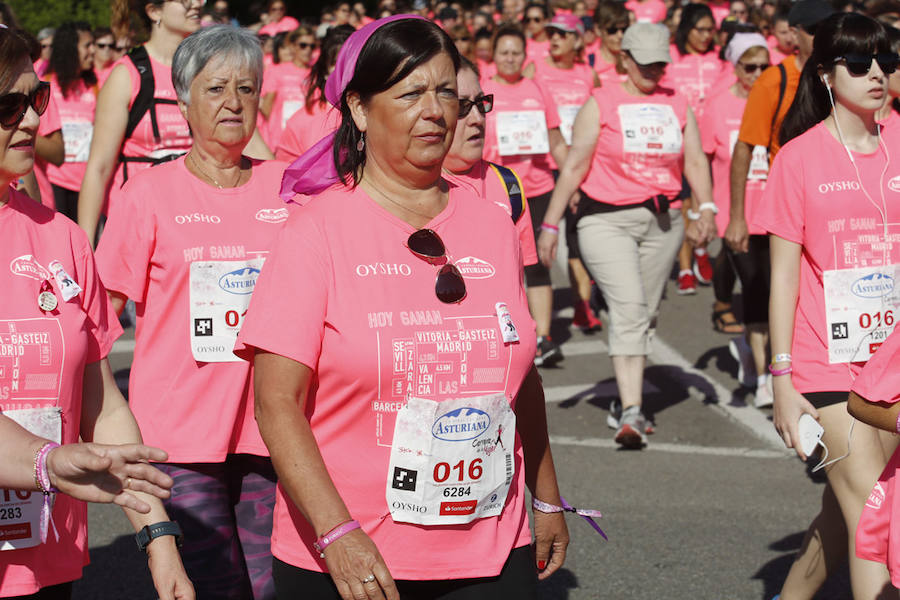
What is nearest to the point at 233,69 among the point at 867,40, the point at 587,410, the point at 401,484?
the point at 401,484

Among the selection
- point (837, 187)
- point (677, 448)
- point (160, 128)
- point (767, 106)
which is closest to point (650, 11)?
point (767, 106)

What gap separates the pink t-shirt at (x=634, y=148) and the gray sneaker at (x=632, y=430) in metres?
1.23

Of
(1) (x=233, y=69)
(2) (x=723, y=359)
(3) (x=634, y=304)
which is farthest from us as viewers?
(2) (x=723, y=359)

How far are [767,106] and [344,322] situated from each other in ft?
15.5

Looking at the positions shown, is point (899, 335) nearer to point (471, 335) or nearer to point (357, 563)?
point (471, 335)

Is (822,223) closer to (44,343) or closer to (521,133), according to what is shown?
(44,343)

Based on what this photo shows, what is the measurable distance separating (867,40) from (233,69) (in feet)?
7.15

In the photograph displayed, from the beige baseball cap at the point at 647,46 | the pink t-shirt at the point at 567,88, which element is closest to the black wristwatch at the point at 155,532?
the beige baseball cap at the point at 647,46

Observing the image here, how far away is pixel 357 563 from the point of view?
2.65 metres

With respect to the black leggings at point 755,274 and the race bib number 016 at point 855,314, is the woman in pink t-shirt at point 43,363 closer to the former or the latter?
the race bib number 016 at point 855,314

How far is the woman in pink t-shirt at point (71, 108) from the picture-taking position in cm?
954

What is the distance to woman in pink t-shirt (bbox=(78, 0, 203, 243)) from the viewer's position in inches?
205

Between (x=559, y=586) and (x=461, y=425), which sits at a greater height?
(x=461, y=425)

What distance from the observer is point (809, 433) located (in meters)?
4.11
